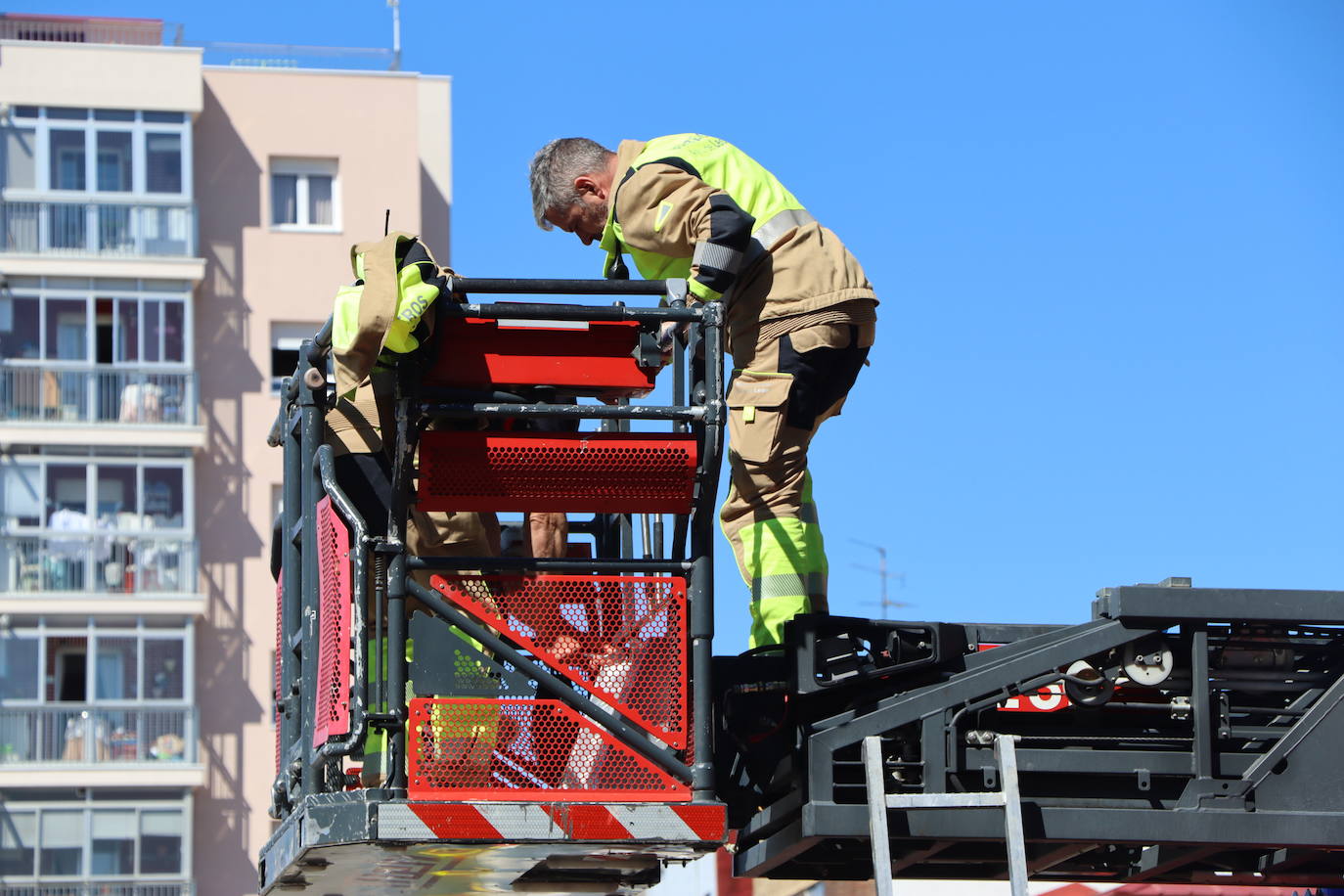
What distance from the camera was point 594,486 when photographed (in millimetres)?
6246

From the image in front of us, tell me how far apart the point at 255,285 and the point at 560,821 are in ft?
120

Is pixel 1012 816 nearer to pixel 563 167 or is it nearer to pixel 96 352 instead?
pixel 563 167

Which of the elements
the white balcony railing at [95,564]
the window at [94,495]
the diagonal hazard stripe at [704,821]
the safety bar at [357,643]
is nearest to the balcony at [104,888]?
the white balcony railing at [95,564]

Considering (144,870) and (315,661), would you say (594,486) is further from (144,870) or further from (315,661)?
(144,870)

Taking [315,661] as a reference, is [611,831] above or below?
below

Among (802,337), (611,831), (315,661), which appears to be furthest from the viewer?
(802,337)

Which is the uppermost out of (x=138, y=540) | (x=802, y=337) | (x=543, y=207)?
(x=543, y=207)

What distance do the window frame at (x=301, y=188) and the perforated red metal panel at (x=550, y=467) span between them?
120 ft

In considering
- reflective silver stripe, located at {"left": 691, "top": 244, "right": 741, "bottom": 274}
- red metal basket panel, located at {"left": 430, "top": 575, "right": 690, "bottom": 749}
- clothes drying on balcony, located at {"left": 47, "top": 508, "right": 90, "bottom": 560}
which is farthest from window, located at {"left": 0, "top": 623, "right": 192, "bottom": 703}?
red metal basket panel, located at {"left": 430, "top": 575, "right": 690, "bottom": 749}

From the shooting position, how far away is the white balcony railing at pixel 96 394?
40.6m

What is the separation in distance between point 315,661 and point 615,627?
938 mm

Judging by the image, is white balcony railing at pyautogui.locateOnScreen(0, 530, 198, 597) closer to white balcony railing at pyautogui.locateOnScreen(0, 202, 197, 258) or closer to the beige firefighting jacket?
white balcony railing at pyautogui.locateOnScreen(0, 202, 197, 258)

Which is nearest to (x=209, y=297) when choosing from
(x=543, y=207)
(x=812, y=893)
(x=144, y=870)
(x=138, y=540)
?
(x=138, y=540)

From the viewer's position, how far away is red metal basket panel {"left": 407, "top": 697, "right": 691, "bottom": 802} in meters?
5.99
